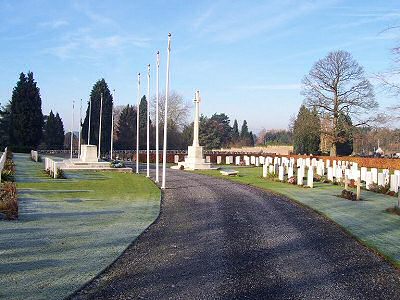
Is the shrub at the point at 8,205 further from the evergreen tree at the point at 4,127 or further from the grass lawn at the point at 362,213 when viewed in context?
the evergreen tree at the point at 4,127

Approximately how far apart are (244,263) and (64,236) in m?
3.99

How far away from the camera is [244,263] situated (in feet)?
25.2

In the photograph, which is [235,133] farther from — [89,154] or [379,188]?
[379,188]

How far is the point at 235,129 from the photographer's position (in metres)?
125

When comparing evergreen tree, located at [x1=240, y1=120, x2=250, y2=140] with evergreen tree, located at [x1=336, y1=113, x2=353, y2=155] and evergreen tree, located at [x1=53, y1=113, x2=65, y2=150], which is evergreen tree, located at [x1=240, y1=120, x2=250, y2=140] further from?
evergreen tree, located at [x1=336, y1=113, x2=353, y2=155]

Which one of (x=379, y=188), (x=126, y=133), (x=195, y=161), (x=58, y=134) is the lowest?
(x=379, y=188)

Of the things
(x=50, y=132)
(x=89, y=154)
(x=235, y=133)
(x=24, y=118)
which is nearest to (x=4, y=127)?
(x=24, y=118)

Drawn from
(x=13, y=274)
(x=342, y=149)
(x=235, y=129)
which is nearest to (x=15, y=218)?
(x=13, y=274)

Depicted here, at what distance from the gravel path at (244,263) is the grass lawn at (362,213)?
1.38ft

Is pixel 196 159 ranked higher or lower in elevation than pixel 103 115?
lower

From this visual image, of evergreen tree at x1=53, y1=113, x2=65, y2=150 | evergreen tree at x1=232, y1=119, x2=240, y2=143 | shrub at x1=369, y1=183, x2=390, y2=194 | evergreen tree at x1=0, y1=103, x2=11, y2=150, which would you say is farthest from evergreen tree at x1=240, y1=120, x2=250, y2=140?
shrub at x1=369, y1=183, x2=390, y2=194

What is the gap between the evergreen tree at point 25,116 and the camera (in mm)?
54219

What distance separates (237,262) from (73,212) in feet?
21.4

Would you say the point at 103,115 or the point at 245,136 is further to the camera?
the point at 245,136
